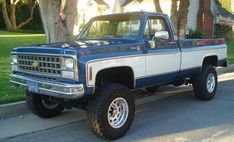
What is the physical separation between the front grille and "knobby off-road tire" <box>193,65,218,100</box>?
371 centimetres

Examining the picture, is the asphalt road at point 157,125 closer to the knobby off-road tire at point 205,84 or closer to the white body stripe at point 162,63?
the knobby off-road tire at point 205,84

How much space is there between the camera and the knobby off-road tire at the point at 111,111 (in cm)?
629

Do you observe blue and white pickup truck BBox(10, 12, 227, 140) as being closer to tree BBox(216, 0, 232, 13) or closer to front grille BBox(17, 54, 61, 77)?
front grille BBox(17, 54, 61, 77)

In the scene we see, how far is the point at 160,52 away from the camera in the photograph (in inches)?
303

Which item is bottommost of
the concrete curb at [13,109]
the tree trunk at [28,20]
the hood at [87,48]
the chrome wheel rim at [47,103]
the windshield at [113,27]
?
the concrete curb at [13,109]

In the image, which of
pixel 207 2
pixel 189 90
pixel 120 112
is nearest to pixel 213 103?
pixel 189 90

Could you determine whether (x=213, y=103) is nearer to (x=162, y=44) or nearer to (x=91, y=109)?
(x=162, y=44)

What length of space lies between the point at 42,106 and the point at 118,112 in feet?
5.58

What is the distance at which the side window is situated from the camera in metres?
7.58

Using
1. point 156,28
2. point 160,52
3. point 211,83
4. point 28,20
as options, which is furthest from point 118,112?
point 28,20

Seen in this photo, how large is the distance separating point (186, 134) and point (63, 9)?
509 cm

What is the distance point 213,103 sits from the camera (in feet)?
29.7

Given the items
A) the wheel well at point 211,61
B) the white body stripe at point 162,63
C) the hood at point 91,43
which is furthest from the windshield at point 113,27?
the wheel well at point 211,61

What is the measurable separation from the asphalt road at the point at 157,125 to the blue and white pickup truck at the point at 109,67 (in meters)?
0.32
